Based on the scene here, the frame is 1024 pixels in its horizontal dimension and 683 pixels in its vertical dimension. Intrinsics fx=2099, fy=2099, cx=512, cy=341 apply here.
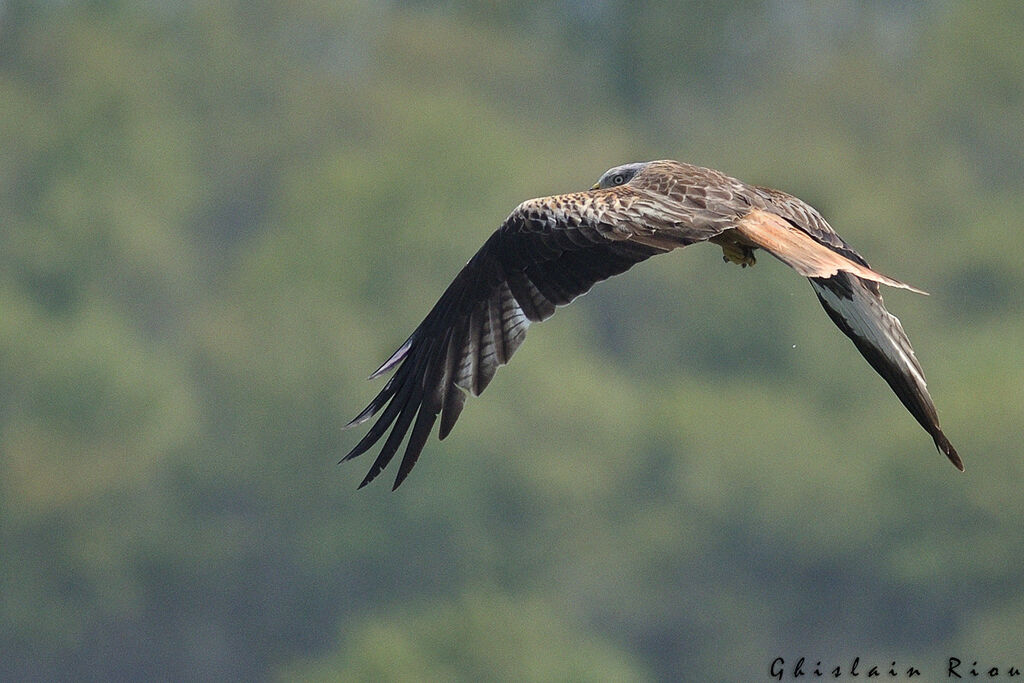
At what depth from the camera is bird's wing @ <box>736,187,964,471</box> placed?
10.0 m

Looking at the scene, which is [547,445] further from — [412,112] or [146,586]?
[412,112]

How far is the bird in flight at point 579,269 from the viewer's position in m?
9.83

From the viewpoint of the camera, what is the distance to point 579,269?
9930mm

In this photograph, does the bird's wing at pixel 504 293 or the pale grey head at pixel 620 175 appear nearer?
the bird's wing at pixel 504 293

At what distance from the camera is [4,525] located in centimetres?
5428

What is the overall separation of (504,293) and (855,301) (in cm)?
181

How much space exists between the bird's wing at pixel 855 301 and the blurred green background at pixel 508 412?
103 feet

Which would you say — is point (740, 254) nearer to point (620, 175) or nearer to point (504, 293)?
point (620, 175)

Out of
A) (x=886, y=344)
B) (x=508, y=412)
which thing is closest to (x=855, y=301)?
(x=886, y=344)

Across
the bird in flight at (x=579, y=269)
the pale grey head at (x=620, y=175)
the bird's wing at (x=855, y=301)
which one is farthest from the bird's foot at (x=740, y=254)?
the pale grey head at (x=620, y=175)

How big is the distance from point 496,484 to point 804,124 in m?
17.5
